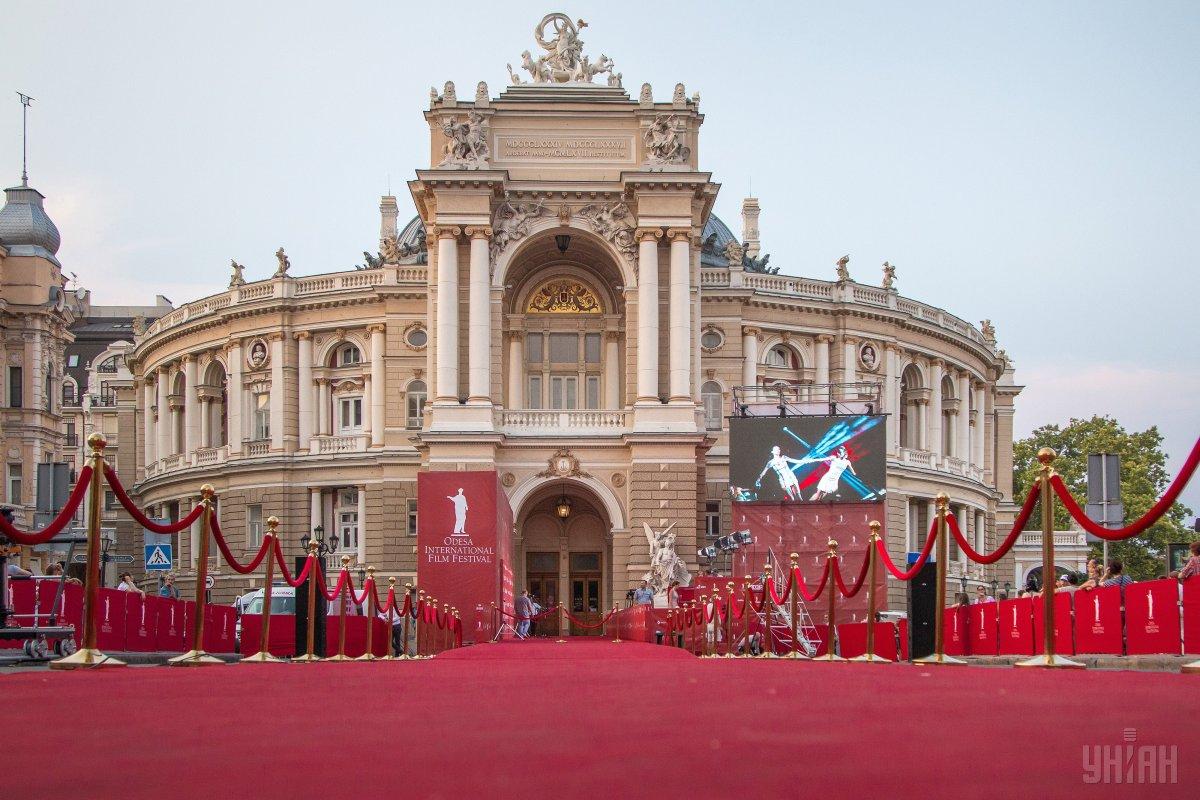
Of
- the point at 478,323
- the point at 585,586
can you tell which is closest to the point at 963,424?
the point at 585,586

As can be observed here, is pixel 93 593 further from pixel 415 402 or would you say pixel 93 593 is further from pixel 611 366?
pixel 415 402

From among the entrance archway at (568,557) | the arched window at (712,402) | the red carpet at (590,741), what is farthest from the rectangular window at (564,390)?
the red carpet at (590,741)

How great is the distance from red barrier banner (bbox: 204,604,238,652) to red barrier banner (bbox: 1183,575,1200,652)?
61.1ft

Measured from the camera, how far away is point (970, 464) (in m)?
74.2

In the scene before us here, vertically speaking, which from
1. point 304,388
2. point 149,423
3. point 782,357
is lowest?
point 149,423

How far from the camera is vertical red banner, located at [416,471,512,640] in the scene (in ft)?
129

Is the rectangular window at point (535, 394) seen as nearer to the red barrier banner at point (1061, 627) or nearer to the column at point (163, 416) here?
the column at point (163, 416)

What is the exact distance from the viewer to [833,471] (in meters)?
50.5

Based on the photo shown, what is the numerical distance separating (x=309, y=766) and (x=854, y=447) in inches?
1829

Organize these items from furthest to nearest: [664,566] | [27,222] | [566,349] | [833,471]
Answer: [27,222] < [566,349] < [664,566] < [833,471]

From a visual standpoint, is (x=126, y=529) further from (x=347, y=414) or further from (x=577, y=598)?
(x=577, y=598)

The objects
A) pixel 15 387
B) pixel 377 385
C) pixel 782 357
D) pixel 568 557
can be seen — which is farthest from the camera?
pixel 15 387

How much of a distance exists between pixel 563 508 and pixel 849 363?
54.4 feet

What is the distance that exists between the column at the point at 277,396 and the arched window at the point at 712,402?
18.4 meters
